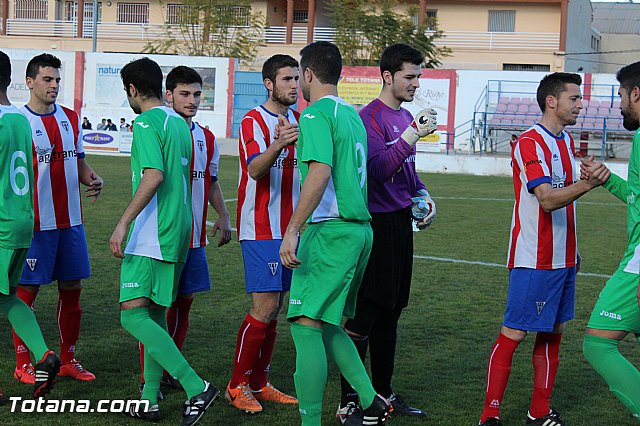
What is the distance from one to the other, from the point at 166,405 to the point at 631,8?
66.0 meters

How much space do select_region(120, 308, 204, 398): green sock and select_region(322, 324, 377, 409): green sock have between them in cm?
75

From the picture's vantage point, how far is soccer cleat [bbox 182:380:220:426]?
4742mm

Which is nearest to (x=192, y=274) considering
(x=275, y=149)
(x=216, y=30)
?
(x=275, y=149)

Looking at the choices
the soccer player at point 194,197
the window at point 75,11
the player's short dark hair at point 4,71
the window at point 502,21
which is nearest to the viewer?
the player's short dark hair at point 4,71

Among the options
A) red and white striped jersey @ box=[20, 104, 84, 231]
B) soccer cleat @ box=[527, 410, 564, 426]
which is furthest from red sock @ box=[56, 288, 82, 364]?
soccer cleat @ box=[527, 410, 564, 426]

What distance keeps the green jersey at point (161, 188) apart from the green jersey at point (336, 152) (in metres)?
0.89

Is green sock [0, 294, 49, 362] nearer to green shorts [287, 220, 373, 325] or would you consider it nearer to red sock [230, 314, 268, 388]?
red sock [230, 314, 268, 388]

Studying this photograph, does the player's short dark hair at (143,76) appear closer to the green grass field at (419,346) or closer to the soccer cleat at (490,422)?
the green grass field at (419,346)

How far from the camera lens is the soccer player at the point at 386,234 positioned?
5383 mm

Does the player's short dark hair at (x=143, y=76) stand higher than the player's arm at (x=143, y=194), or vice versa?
the player's short dark hair at (x=143, y=76)

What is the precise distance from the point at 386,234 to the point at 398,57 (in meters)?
1.08

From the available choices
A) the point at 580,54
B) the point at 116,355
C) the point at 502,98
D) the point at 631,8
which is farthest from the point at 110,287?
the point at 631,8

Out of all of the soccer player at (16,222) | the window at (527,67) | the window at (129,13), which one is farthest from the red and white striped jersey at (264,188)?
the window at (129,13)

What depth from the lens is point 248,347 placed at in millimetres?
5602
